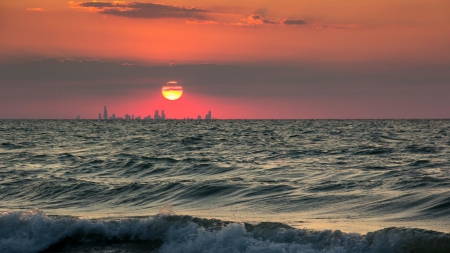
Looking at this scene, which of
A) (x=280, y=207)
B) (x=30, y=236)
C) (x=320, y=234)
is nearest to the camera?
(x=320, y=234)

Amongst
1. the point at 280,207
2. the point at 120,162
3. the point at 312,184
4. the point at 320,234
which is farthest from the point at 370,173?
the point at 120,162

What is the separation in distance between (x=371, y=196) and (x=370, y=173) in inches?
216

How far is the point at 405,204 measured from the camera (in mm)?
15086

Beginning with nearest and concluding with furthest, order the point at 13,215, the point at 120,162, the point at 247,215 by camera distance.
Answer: the point at 13,215, the point at 247,215, the point at 120,162

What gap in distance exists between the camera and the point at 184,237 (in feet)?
40.1

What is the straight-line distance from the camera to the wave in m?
10.9

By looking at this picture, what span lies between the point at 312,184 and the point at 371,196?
3.20 meters

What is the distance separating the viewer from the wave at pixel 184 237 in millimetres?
10938

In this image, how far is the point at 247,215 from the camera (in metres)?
14.6

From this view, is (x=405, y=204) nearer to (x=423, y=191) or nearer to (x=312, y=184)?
(x=423, y=191)

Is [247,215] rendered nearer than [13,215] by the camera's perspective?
No

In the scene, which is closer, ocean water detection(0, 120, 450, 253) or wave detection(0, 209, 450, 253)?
wave detection(0, 209, 450, 253)

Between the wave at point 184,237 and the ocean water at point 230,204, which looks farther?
the ocean water at point 230,204

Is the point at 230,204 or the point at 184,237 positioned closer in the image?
the point at 184,237
